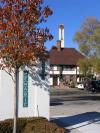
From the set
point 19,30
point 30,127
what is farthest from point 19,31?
point 30,127

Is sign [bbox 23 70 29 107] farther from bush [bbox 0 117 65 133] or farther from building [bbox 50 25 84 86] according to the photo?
building [bbox 50 25 84 86]

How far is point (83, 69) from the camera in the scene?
259ft

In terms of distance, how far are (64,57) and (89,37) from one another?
19894 millimetres

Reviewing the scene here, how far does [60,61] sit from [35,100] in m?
70.5

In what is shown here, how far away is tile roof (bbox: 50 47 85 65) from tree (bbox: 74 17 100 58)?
1502 cm

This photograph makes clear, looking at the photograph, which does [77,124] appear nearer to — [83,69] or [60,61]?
[83,69]

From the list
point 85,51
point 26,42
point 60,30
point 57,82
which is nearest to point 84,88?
point 85,51

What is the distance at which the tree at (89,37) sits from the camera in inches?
2744

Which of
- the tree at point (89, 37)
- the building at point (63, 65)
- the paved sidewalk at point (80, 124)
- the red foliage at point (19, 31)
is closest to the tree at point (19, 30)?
the red foliage at point (19, 31)

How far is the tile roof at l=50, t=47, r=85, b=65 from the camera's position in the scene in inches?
3489

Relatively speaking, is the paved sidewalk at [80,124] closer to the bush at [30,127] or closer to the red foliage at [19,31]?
the bush at [30,127]

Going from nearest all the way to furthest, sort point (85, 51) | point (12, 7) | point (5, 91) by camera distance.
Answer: point (12, 7)
point (5, 91)
point (85, 51)

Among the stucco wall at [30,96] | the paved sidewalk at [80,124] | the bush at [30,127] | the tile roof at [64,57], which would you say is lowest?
the paved sidewalk at [80,124]

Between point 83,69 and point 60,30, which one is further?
point 60,30
